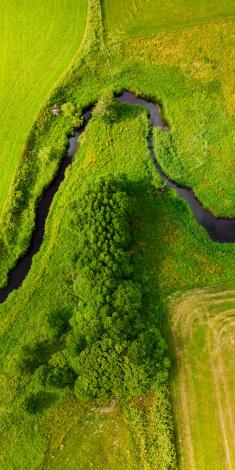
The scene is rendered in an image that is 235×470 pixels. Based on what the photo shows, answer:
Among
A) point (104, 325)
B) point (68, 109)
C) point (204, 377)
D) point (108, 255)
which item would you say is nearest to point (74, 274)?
point (108, 255)

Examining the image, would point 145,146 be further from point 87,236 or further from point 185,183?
point 87,236

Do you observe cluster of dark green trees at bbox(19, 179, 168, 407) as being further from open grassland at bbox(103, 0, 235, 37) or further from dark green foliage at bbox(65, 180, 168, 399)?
open grassland at bbox(103, 0, 235, 37)

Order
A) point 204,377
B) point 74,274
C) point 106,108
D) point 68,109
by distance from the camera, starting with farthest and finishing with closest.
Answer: point 68,109
point 106,108
point 74,274
point 204,377

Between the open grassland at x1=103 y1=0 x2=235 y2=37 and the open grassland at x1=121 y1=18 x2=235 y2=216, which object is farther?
the open grassland at x1=103 y1=0 x2=235 y2=37

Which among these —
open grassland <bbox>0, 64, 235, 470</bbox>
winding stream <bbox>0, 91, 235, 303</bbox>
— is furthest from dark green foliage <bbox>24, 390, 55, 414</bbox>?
winding stream <bbox>0, 91, 235, 303</bbox>

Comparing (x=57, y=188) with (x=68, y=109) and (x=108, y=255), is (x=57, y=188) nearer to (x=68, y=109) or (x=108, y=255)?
(x=68, y=109)

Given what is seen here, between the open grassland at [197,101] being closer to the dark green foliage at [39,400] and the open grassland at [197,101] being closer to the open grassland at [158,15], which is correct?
the open grassland at [158,15]
